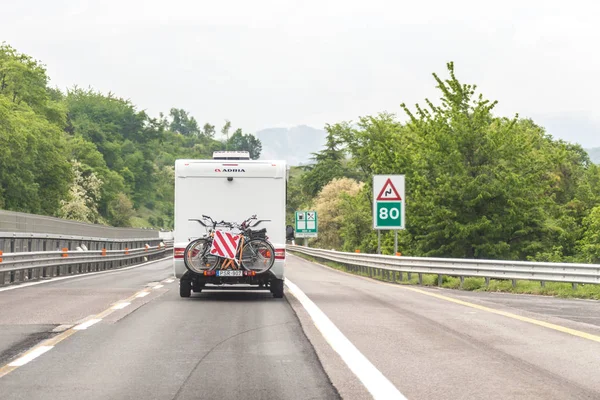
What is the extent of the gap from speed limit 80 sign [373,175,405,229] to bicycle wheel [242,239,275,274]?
1313 cm

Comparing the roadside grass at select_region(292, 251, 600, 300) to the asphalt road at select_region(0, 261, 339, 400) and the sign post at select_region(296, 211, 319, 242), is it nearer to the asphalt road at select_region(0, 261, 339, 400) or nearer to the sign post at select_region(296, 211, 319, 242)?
the asphalt road at select_region(0, 261, 339, 400)

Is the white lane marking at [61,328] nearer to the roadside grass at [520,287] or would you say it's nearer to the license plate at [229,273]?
the license plate at [229,273]

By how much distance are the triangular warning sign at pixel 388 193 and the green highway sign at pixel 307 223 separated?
42.7 m

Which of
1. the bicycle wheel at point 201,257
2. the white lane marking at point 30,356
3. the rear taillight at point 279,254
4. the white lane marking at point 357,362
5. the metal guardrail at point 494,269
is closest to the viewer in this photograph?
the white lane marking at point 357,362

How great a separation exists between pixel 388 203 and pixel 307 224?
43196 millimetres

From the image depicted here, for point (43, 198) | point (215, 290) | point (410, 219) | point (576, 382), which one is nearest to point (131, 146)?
point (43, 198)

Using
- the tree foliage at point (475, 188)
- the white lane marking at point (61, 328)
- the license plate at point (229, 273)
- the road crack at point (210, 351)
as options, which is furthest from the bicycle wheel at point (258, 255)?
the tree foliage at point (475, 188)

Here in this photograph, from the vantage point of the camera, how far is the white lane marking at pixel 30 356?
8.00m

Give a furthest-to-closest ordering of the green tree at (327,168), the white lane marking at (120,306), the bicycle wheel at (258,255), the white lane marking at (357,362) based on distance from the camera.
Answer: the green tree at (327,168) < the bicycle wheel at (258,255) < the white lane marking at (120,306) < the white lane marking at (357,362)

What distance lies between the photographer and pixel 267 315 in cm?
1316

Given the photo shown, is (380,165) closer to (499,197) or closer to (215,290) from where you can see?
(499,197)

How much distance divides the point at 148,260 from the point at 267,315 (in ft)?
123

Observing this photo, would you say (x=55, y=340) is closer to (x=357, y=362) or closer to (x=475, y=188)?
(x=357, y=362)

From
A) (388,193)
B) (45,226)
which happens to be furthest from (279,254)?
(45,226)
